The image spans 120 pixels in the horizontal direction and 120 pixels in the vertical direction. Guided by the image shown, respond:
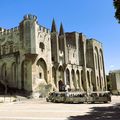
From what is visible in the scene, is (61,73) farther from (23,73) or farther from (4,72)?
(4,72)

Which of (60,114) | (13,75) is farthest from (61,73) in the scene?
(60,114)

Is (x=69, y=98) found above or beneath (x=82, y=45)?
beneath

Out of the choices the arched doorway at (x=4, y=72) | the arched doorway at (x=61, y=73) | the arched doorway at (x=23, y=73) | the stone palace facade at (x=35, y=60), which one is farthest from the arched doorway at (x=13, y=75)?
the arched doorway at (x=61, y=73)

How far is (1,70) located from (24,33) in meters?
8.54

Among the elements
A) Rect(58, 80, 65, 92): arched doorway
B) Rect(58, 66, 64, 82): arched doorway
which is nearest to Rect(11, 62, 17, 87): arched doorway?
Rect(58, 66, 64, 82): arched doorway

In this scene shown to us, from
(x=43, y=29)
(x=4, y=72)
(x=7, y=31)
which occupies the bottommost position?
(x=4, y=72)

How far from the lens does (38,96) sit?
3856 centimetres

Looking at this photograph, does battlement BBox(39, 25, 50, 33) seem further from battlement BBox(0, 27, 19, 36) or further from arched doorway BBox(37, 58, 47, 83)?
arched doorway BBox(37, 58, 47, 83)

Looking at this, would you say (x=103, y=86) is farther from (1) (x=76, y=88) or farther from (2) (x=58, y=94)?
(2) (x=58, y=94)

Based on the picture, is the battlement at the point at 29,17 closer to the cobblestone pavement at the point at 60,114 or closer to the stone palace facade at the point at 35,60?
the stone palace facade at the point at 35,60

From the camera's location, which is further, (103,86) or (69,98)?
(103,86)

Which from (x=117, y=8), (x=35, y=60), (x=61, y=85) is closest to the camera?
(x=117, y=8)

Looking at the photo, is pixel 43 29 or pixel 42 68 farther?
pixel 43 29

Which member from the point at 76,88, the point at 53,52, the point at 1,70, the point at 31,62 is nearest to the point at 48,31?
the point at 53,52
